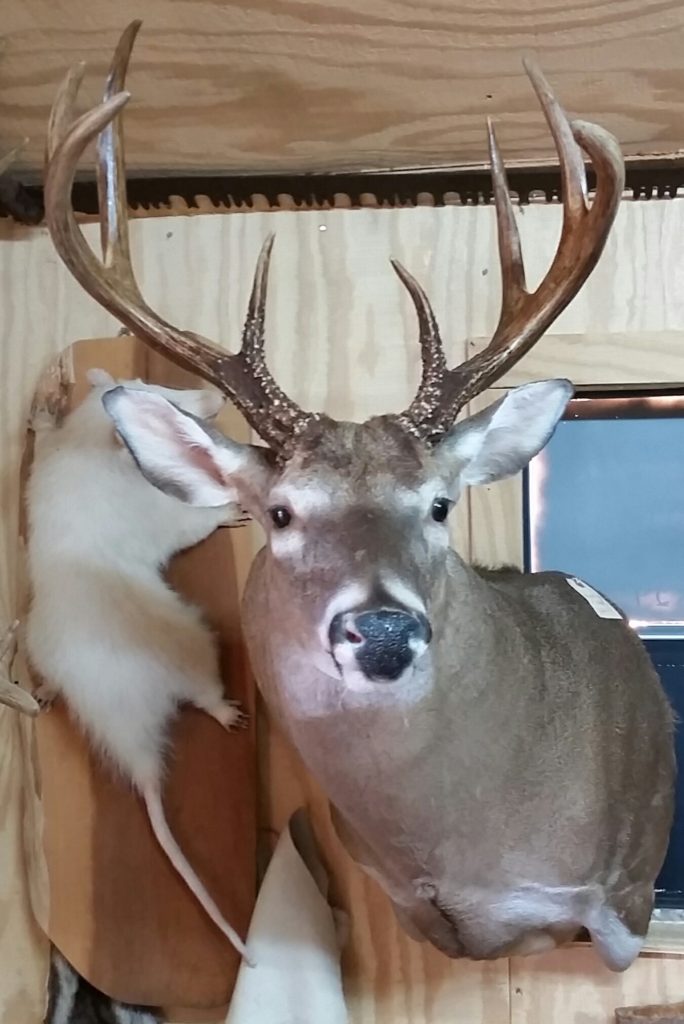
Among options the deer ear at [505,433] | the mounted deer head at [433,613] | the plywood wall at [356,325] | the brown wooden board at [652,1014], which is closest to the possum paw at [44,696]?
the plywood wall at [356,325]

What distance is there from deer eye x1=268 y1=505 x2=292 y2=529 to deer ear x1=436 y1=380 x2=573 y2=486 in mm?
193

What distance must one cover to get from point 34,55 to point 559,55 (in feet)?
2.40

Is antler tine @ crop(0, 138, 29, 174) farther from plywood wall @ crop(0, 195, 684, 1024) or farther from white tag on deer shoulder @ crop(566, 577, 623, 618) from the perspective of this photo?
white tag on deer shoulder @ crop(566, 577, 623, 618)

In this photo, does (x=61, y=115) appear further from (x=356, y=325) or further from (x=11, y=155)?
(x=356, y=325)

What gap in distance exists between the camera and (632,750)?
4.92 feet

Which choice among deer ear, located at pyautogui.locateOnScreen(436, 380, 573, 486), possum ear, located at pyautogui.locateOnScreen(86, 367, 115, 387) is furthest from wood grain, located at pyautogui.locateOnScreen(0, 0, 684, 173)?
deer ear, located at pyautogui.locateOnScreen(436, 380, 573, 486)

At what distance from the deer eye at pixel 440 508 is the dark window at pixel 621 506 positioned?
0.62 m

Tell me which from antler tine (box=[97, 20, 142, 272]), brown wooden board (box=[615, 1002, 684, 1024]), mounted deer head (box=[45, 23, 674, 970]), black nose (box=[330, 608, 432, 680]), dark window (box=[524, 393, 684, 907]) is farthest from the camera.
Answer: dark window (box=[524, 393, 684, 907])

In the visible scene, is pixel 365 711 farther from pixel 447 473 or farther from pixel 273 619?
pixel 447 473

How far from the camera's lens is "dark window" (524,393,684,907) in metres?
1.89

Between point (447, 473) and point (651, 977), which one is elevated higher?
point (447, 473)

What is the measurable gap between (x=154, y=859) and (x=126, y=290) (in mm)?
887

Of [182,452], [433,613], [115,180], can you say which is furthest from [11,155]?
[433,613]

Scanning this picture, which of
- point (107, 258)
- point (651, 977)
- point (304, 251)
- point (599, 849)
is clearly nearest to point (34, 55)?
point (107, 258)
